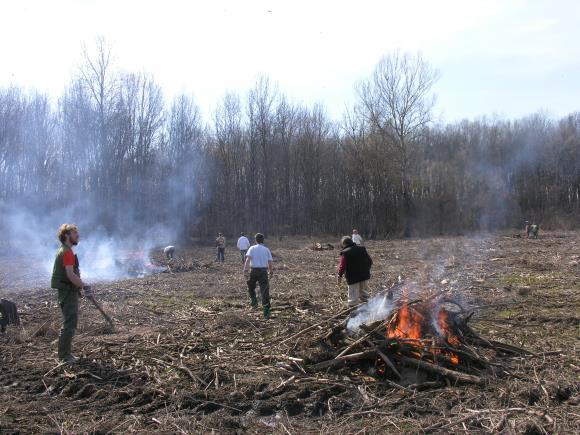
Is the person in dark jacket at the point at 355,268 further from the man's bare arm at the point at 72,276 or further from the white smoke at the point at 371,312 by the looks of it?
the man's bare arm at the point at 72,276

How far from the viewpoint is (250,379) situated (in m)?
5.61

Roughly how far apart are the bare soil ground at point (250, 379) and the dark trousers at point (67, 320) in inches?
10.9

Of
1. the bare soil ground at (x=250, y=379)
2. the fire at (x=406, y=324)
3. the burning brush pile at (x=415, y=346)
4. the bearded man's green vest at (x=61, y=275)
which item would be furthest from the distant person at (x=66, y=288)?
the fire at (x=406, y=324)

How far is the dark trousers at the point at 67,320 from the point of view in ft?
20.6

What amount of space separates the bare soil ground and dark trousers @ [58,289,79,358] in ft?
0.91

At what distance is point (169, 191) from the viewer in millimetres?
38219

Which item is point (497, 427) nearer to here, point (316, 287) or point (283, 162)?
point (316, 287)

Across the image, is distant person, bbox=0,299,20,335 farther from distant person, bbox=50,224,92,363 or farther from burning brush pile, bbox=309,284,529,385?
burning brush pile, bbox=309,284,529,385

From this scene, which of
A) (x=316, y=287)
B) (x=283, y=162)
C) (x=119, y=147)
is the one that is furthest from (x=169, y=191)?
(x=316, y=287)

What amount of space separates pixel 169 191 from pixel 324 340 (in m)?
A: 33.7

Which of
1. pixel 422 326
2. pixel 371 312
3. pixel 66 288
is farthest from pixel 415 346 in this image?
pixel 66 288

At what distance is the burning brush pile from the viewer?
5.37m

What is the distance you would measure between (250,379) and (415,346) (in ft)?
6.55

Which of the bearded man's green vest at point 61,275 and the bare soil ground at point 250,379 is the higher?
the bearded man's green vest at point 61,275
